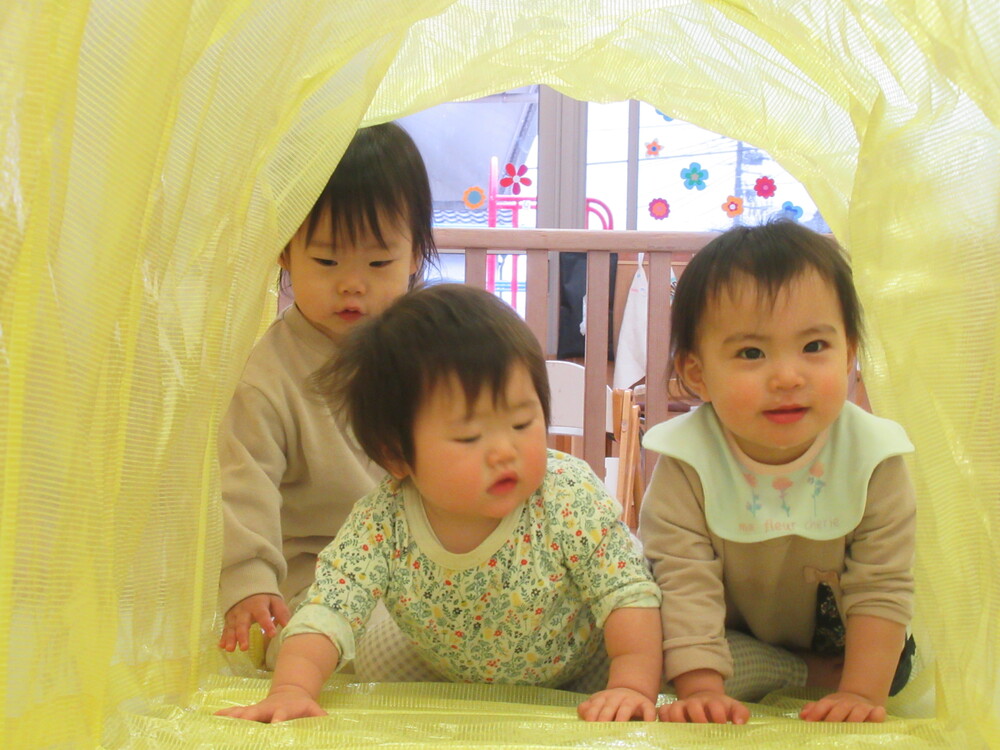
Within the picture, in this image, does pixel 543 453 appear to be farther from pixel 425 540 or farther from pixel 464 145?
pixel 464 145

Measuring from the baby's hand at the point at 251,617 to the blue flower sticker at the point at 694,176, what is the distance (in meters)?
2.98

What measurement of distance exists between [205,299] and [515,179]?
3073 mm

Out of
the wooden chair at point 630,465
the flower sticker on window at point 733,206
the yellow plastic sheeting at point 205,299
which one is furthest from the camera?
the flower sticker on window at point 733,206

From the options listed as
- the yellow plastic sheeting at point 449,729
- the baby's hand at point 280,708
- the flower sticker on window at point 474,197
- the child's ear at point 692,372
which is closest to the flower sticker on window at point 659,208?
the flower sticker on window at point 474,197

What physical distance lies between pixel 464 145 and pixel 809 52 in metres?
3.05

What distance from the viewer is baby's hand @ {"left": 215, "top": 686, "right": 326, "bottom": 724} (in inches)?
37.2

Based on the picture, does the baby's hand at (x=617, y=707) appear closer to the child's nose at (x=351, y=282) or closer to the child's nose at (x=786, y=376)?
the child's nose at (x=786, y=376)

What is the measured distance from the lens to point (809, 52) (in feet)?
3.50

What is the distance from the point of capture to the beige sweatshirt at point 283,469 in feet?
4.17

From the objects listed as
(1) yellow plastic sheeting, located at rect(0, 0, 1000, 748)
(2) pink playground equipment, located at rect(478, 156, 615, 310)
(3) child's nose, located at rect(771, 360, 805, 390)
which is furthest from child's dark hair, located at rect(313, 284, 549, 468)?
(2) pink playground equipment, located at rect(478, 156, 615, 310)

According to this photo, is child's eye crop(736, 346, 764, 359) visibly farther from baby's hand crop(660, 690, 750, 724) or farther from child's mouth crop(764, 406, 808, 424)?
baby's hand crop(660, 690, 750, 724)

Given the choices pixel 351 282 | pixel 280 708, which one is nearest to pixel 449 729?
pixel 280 708

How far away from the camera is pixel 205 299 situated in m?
0.96

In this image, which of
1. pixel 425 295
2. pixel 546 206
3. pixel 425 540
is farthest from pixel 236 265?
pixel 546 206
